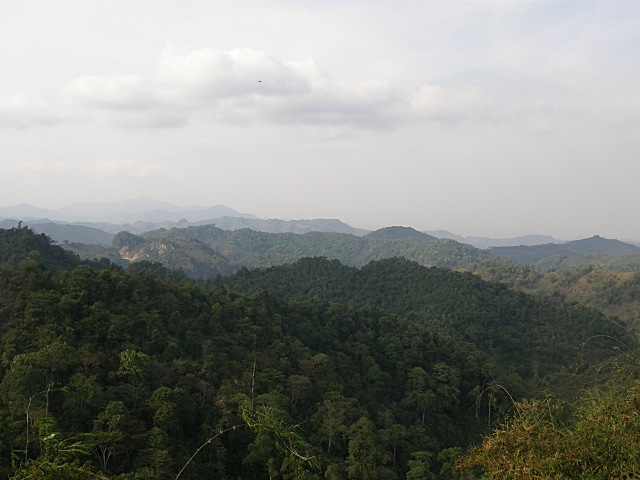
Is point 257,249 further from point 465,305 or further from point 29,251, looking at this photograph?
point 29,251

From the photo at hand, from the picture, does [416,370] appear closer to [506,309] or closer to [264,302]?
[264,302]

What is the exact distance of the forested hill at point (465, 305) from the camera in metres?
45.9

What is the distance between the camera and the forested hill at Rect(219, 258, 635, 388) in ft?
151

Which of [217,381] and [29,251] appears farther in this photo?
[29,251]

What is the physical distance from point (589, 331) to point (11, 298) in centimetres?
5547

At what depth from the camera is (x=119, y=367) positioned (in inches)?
708

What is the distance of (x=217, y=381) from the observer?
19844mm

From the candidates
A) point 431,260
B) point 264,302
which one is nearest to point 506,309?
point 264,302

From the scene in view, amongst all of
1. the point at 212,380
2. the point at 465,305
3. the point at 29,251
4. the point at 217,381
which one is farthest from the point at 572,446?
the point at 465,305

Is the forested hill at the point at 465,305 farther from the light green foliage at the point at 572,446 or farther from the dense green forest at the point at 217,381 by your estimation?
the light green foliage at the point at 572,446

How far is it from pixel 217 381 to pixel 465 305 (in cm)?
3951

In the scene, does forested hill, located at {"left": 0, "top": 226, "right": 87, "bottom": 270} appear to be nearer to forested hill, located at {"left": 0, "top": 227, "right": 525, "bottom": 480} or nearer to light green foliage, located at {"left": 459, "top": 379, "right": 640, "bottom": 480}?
forested hill, located at {"left": 0, "top": 227, "right": 525, "bottom": 480}

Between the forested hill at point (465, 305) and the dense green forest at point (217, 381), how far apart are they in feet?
18.2

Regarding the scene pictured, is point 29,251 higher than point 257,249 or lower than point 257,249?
higher
